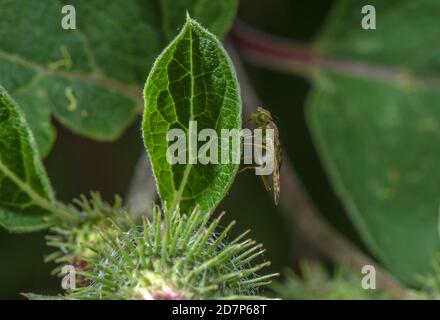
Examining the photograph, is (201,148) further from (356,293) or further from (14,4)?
(356,293)

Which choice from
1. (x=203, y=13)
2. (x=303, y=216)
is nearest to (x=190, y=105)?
(x=203, y=13)

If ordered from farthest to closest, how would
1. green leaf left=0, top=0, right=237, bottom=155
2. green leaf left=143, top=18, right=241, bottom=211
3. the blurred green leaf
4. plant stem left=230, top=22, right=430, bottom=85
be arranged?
plant stem left=230, top=22, right=430, bottom=85 → the blurred green leaf → green leaf left=0, top=0, right=237, bottom=155 → green leaf left=143, top=18, right=241, bottom=211

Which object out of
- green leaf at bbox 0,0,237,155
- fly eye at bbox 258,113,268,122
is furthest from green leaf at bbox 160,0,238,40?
fly eye at bbox 258,113,268,122

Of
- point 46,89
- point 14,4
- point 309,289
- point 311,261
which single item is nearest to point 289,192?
point 311,261

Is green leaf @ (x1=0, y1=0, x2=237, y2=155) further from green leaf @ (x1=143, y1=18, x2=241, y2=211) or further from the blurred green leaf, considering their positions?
the blurred green leaf

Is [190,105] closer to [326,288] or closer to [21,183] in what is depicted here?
[21,183]
